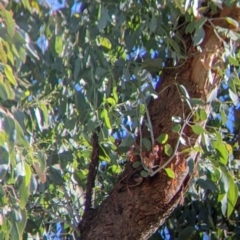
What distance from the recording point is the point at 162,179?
2248 mm

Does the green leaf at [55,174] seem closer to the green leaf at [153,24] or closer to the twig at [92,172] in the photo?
the twig at [92,172]

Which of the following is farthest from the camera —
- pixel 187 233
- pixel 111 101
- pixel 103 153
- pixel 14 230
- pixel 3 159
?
pixel 187 233

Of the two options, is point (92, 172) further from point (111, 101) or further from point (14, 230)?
point (14, 230)

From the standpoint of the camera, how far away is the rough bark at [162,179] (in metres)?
2.25

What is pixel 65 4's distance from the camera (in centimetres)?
210

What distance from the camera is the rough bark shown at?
7.37 ft

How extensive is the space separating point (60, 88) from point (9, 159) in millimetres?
868

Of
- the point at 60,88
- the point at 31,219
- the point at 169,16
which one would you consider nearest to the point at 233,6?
the point at 169,16

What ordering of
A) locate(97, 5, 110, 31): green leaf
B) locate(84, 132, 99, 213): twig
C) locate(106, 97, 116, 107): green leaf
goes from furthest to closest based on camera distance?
locate(84, 132, 99, 213): twig → locate(106, 97, 116, 107): green leaf → locate(97, 5, 110, 31): green leaf

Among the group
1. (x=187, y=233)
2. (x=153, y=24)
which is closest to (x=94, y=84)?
(x=153, y=24)

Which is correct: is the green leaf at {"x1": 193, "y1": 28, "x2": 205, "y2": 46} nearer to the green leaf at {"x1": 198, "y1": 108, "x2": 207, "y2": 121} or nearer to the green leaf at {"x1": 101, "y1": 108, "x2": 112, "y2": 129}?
the green leaf at {"x1": 198, "y1": 108, "x2": 207, "y2": 121}

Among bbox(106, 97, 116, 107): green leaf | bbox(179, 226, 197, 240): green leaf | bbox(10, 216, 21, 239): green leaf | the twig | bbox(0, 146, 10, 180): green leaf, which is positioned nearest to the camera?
bbox(0, 146, 10, 180): green leaf

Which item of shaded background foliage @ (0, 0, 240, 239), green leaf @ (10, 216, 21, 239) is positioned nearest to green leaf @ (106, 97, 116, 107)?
shaded background foliage @ (0, 0, 240, 239)

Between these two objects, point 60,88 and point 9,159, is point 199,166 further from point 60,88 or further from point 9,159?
point 9,159
